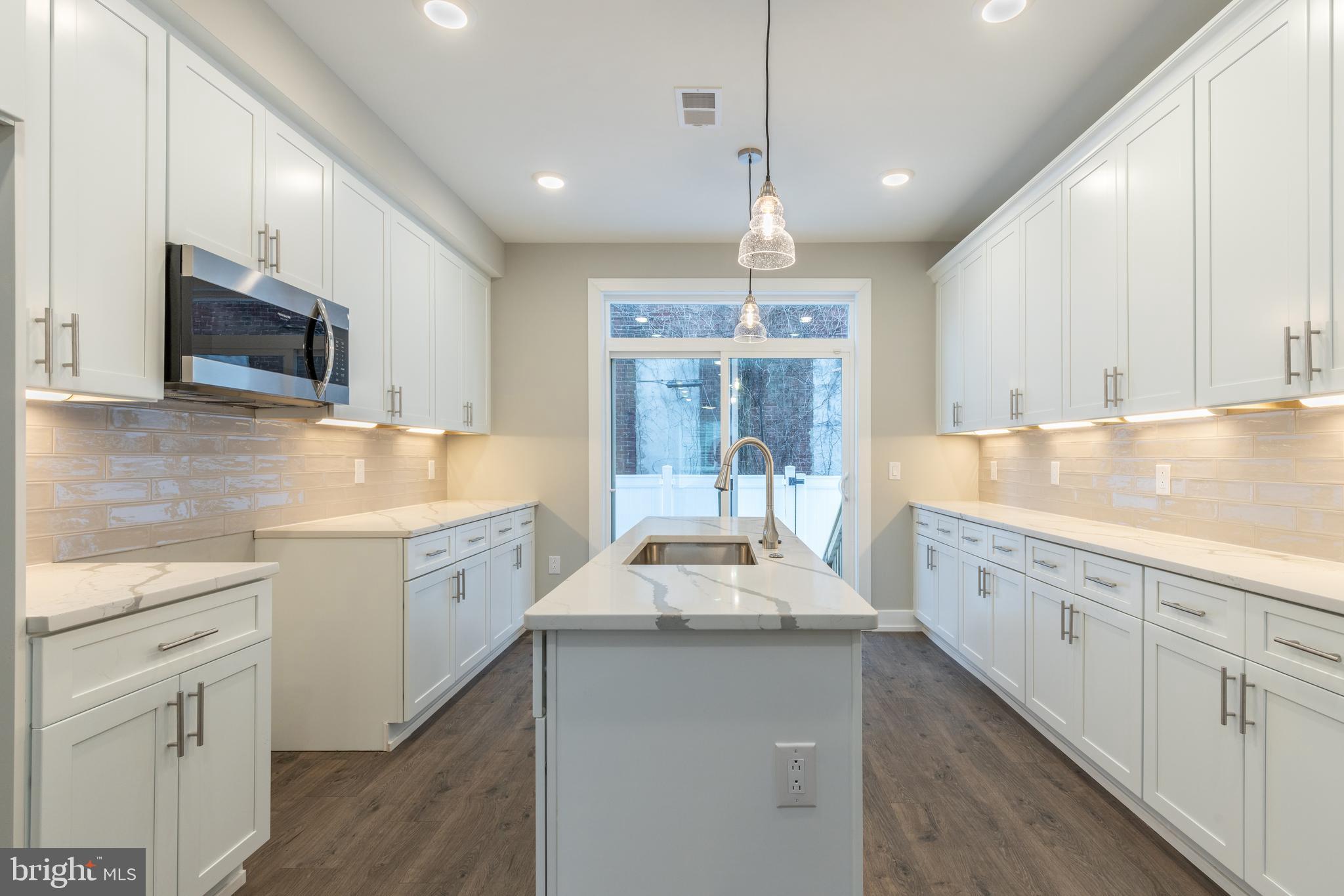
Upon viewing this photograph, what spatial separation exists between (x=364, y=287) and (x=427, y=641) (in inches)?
63.0

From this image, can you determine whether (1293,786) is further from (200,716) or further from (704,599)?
(200,716)

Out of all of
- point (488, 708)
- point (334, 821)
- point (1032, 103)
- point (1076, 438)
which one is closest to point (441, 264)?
point (488, 708)

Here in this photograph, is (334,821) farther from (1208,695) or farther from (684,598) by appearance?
(1208,695)

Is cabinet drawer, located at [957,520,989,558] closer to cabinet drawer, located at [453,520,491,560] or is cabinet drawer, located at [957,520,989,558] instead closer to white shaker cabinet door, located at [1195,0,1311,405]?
white shaker cabinet door, located at [1195,0,1311,405]

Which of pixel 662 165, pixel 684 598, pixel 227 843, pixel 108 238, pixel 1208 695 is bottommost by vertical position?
pixel 227 843

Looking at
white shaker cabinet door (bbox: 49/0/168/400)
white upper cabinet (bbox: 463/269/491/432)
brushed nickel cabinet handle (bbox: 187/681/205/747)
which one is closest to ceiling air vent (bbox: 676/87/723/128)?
white shaker cabinet door (bbox: 49/0/168/400)

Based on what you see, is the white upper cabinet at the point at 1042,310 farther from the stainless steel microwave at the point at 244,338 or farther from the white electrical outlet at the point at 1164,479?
the stainless steel microwave at the point at 244,338

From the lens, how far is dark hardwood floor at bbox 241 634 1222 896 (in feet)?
5.83

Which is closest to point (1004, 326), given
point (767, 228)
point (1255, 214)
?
point (1255, 214)

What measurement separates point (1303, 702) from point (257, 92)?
3.44 m

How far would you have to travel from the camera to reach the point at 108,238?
1.56 m

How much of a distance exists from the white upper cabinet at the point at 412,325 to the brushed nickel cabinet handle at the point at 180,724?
1.74 metres

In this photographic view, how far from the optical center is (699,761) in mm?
1272

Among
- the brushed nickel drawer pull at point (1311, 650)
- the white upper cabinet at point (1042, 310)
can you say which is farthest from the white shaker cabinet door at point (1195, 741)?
the white upper cabinet at point (1042, 310)
